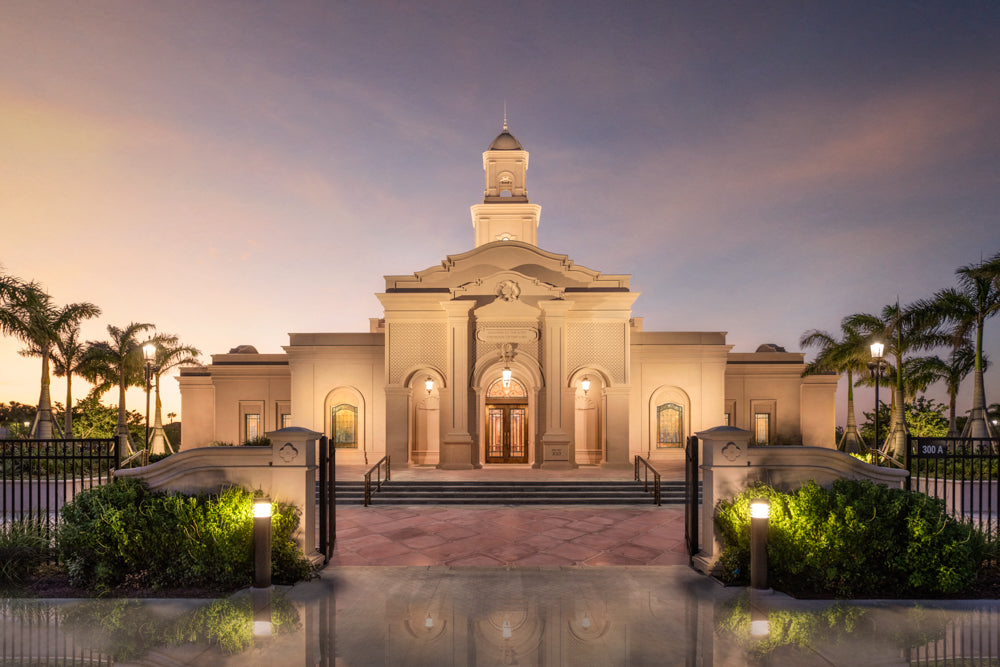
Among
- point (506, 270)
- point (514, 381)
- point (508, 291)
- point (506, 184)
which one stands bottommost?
point (514, 381)

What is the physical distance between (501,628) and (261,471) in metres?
4.68

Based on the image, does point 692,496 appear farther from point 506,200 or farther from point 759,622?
point 506,200

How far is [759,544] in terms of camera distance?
700 centimetres

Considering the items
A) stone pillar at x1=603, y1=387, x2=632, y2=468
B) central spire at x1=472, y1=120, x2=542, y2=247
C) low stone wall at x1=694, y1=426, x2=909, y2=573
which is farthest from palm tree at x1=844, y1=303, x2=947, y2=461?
central spire at x1=472, y1=120, x2=542, y2=247

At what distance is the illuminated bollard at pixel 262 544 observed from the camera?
705 cm

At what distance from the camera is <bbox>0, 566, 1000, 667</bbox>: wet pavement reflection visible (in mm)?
5371

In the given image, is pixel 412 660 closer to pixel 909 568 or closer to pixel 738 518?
pixel 738 518

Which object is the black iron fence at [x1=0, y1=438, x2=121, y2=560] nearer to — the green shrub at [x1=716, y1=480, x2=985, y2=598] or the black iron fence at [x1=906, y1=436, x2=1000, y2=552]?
the green shrub at [x1=716, y1=480, x2=985, y2=598]

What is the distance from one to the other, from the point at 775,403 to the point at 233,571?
24.4m

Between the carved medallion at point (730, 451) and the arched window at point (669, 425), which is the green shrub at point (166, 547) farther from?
the arched window at point (669, 425)

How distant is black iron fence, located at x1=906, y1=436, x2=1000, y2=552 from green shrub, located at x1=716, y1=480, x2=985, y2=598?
1.57ft

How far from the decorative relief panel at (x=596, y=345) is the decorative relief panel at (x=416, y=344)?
5.13m

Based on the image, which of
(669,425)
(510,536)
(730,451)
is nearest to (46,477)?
(510,536)

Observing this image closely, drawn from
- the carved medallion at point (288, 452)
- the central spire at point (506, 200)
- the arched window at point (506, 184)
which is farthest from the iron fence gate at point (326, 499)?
the arched window at point (506, 184)
